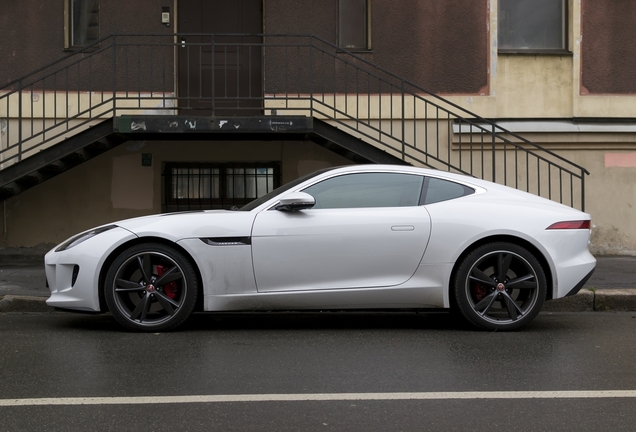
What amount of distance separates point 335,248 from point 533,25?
25.0 ft

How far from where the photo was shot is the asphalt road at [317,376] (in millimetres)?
4266

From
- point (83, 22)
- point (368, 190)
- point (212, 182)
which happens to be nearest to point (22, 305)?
point (368, 190)

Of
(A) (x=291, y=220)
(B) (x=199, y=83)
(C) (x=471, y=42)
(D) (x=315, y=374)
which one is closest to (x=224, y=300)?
(A) (x=291, y=220)

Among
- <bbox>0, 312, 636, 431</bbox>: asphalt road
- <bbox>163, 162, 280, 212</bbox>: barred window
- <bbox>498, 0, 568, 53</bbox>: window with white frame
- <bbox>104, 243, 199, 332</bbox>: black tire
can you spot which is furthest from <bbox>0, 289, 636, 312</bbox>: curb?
<bbox>498, 0, 568, 53</bbox>: window with white frame

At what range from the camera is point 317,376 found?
17.1 ft

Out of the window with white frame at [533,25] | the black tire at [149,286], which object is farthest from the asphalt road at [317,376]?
the window with white frame at [533,25]

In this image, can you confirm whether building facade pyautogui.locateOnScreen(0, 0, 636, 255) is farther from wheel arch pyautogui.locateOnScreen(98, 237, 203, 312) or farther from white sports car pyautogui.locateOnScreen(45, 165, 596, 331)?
wheel arch pyautogui.locateOnScreen(98, 237, 203, 312)

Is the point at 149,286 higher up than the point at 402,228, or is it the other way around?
the point at 402,228

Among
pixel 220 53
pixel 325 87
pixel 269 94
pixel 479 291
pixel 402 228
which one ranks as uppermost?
pixel 220 53

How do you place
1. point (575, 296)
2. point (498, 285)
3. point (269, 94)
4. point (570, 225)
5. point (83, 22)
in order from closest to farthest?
point (498, 285) → point (570, 225) → point (575, 296) → point (269, 94) → point (83, 22)

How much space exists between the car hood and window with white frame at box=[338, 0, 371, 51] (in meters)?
6.34

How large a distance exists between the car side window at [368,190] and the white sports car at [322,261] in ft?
0.08

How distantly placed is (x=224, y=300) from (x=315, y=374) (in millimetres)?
1648

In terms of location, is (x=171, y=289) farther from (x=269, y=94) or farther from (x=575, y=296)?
(x=269, y=94)
